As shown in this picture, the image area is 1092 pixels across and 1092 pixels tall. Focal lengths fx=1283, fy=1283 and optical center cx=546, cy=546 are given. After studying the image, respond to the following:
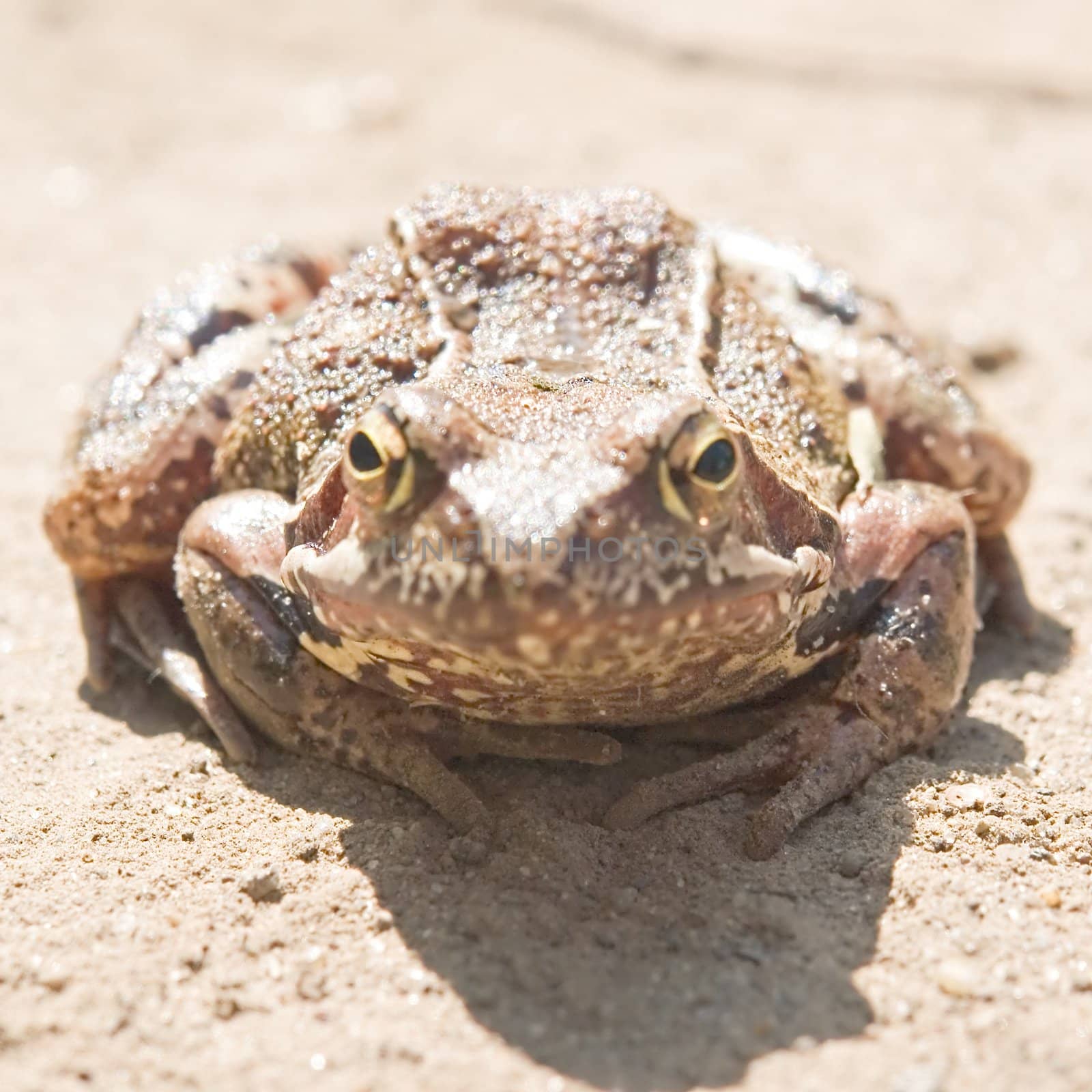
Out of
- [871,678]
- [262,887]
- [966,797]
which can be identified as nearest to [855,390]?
[871,678]

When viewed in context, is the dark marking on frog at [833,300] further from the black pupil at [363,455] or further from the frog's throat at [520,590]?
the black pupil at [363,455]

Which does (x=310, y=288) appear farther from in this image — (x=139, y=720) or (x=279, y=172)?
(x=279, y=172)

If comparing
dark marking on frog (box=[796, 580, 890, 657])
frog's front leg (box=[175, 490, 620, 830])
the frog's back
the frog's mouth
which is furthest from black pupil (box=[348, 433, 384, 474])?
dark marking on frog (box=[796, 580, 890, 657])

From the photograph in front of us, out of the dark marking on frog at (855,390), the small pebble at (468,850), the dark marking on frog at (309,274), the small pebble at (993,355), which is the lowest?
the small pebble at (468,850)

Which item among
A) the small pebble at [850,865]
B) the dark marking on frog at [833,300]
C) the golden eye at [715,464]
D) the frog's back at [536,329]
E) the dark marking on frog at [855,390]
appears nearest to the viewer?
the golden eye at [715,464]

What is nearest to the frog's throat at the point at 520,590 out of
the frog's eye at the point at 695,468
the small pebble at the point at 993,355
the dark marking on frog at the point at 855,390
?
the frog's eye at the point at 695,468

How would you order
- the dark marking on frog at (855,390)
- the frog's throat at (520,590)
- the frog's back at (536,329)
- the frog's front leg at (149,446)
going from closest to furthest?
the frog's throat at (520,590)
the frog's back at (536,329)
the frog's front leg at (149,446)
the dark marking on frog at (855,390)
